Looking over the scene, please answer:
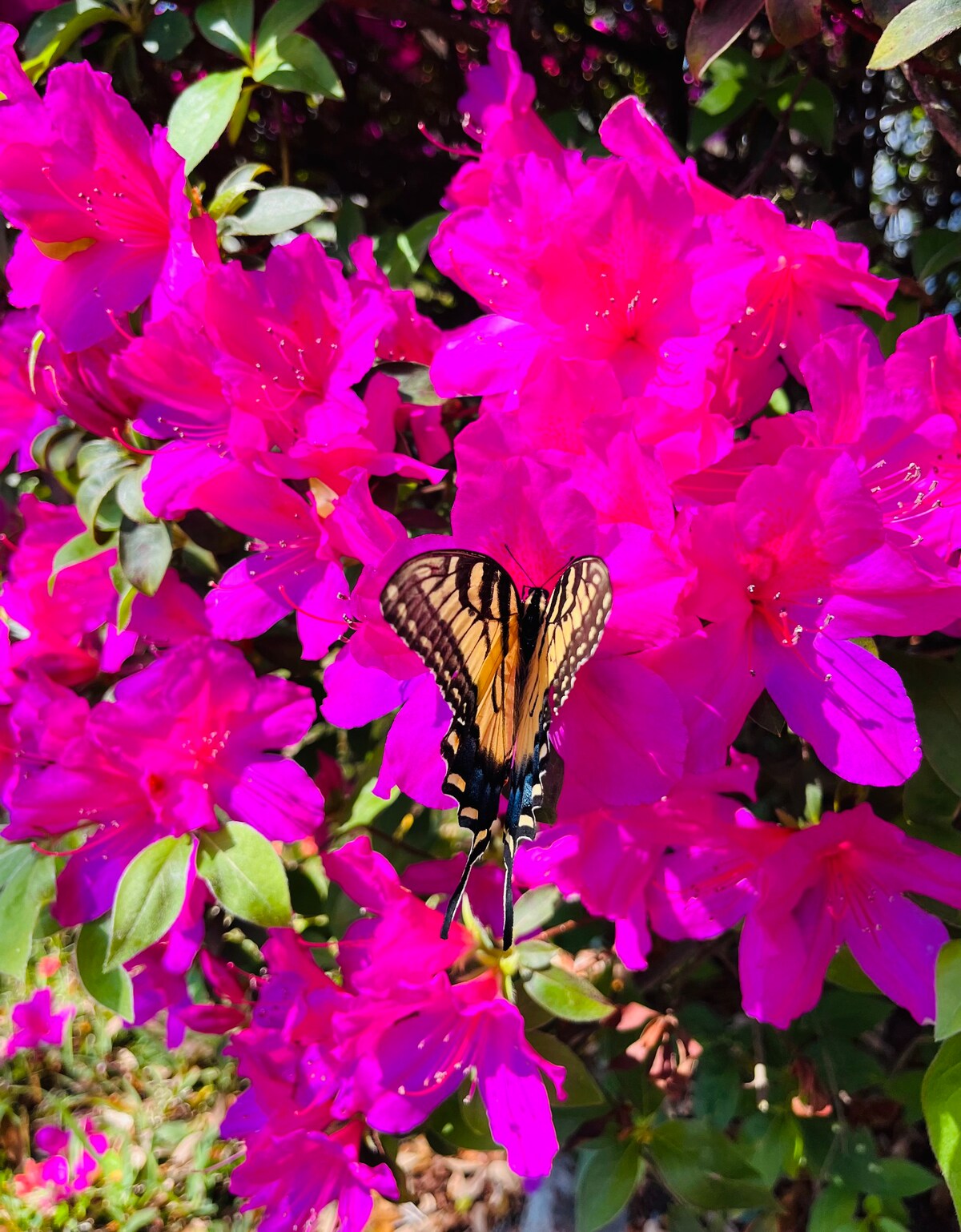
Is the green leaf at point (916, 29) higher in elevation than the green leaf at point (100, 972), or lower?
higher

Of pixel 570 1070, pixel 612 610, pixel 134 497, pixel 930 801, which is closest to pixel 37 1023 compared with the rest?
pixel 570 1070

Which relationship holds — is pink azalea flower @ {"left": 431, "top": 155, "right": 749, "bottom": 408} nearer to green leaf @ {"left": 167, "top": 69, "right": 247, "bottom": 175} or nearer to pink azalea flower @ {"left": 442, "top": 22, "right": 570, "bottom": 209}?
pink azalea flower @ {"left": 442, "top": 22, "right": 570, "bottom": 209}

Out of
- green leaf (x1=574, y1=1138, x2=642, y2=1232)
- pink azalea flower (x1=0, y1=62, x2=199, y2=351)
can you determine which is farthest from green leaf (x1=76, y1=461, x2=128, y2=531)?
green leaf (x1=574, y1=1138, x2=642, y2=1232)

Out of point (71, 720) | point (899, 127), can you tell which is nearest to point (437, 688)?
point (71, 720)

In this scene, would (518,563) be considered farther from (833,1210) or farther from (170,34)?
(833,1210)

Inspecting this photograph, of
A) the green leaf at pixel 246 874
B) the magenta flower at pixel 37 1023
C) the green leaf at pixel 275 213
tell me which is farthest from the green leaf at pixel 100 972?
the magenta flower at pixel 37 1023

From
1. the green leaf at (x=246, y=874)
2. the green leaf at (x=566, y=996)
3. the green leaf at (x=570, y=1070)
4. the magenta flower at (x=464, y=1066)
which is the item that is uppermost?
the green leaf at (x=246, y=874)

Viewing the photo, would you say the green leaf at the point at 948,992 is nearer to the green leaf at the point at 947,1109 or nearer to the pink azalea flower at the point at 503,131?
the green leaf at the point at 947,1109
